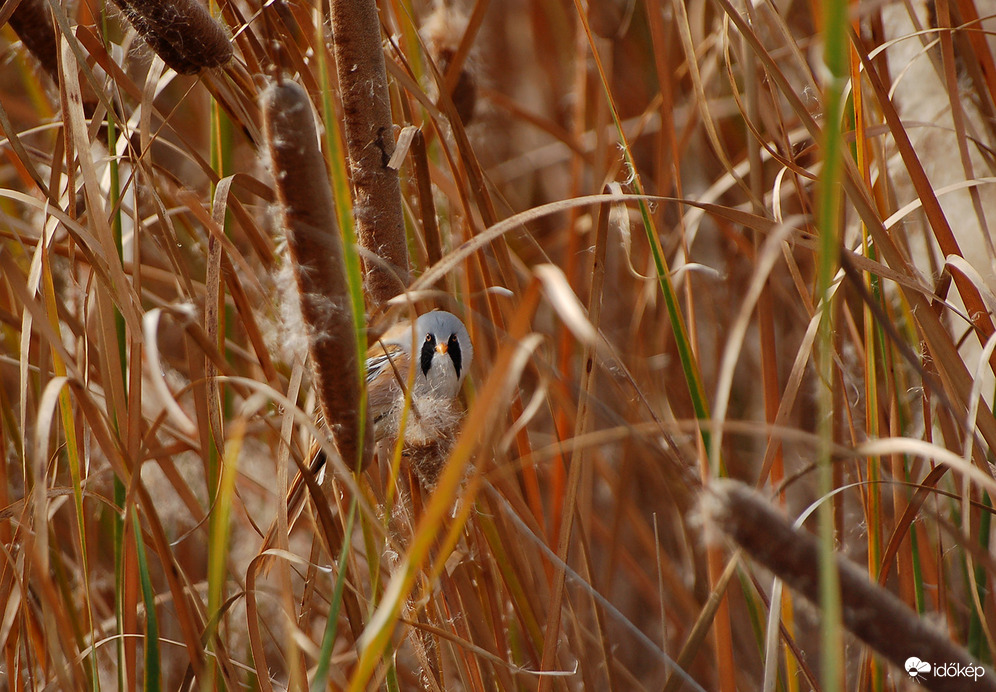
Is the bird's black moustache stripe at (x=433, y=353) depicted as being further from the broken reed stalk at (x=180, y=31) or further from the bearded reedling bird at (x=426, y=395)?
the broken reed stalk at (x=180, y=31)

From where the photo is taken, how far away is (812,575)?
37 centimetres

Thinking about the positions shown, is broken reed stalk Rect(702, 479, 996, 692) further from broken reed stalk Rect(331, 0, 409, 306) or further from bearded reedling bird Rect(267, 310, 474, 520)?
broken reed stalk Rect(331, 0, 409, 306)

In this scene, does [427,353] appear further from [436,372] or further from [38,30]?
[38,30]

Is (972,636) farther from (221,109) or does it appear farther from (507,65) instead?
(507,65)

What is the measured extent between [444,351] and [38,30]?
1.95ft

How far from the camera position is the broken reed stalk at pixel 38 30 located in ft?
2.78

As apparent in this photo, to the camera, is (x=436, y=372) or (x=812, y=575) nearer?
(x=812, y=575)

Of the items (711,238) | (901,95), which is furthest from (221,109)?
(711,238)

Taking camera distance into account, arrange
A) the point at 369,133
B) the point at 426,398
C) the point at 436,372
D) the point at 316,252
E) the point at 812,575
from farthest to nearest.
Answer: the point at 436,372
the point at 426,398
the point at 369,133
the point at 316,252
the point at 812,575

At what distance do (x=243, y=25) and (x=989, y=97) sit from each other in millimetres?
892

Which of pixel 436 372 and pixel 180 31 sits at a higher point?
pixel 180 31

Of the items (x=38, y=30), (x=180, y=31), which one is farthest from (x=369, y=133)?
(x=38, y=30)

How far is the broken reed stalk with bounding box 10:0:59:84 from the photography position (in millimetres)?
848
